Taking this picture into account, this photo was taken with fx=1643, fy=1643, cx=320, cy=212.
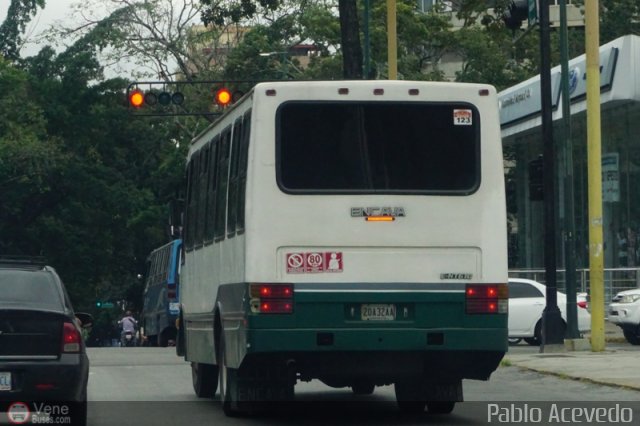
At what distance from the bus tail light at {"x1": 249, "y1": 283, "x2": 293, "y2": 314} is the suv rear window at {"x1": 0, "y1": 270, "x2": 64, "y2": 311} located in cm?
172

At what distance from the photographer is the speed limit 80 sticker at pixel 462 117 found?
15.1 metres

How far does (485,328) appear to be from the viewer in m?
14.8

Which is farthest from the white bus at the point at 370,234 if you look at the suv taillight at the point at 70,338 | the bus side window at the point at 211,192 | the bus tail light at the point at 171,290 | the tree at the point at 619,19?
the tree at the point at 619,19

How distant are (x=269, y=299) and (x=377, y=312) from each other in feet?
3.22

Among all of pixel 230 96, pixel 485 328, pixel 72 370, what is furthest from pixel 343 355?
pixel 230 96

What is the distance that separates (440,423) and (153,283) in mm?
37256

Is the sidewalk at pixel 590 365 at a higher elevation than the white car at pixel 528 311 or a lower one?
lower

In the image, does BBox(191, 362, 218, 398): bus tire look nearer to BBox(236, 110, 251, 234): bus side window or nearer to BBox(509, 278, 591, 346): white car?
BBox(236, 110, 251, 234): bus side window

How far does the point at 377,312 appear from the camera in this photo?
48.3 feet

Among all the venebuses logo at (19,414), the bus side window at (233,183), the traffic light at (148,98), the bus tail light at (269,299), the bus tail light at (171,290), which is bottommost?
the venebuses logo at (19,414)

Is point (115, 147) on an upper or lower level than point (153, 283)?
upper

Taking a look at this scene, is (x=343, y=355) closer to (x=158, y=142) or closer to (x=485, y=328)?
(x=485, y=328)

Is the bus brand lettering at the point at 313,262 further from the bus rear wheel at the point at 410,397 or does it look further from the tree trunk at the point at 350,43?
the tree trunk at the point at 350,43

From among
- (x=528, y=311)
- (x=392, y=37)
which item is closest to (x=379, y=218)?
(x=392, y=37)
